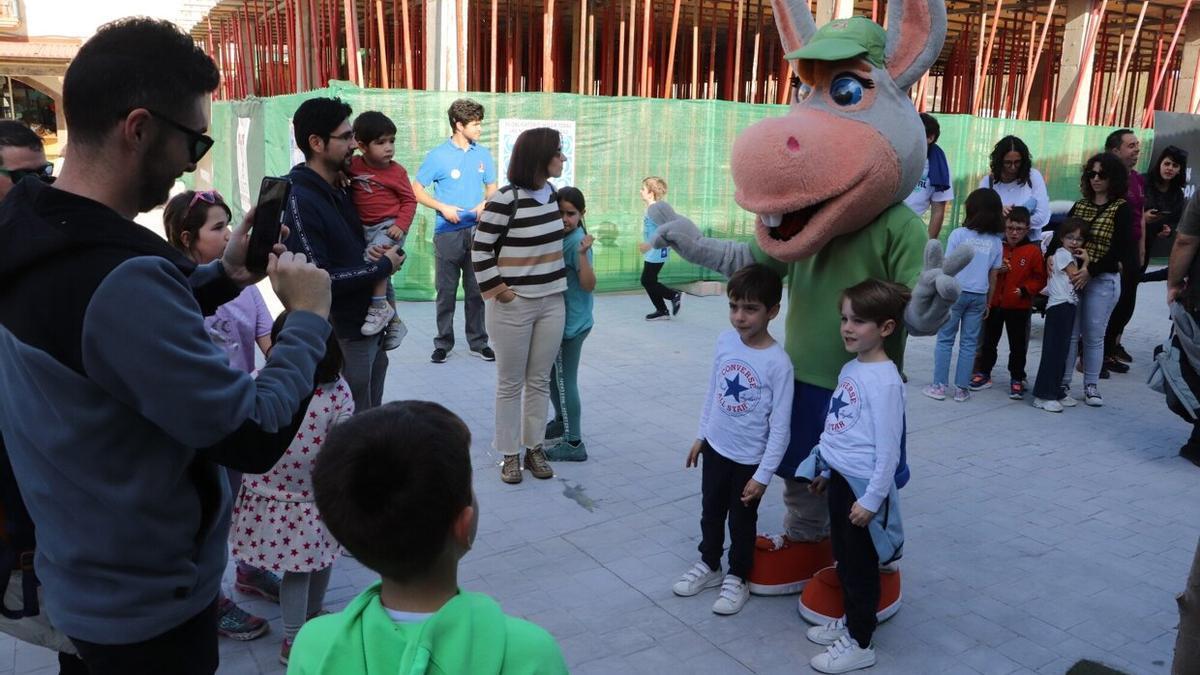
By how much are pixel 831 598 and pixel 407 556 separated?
238cm

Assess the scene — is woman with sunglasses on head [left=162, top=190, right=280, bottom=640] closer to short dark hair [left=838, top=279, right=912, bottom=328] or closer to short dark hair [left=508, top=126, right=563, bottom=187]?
short dark hair [left=508, top=126, right=563, bottom=187]

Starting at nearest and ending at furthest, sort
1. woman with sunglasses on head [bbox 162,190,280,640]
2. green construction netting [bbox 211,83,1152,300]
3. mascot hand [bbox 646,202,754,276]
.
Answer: woman with sunglasses on head [bbox 162,190,280,640] → mascot hand [bbox 646,202,754,276] → green construction netting [bbox 211,83,1152,300]

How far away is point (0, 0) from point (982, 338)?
28797 mm

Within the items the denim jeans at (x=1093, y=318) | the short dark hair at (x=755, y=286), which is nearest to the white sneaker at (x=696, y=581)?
the short dark hair at (x=755, y=286)

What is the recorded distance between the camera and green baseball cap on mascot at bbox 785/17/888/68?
3240mm

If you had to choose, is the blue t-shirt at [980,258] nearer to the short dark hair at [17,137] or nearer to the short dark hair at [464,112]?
the short dark hair at [464,112]

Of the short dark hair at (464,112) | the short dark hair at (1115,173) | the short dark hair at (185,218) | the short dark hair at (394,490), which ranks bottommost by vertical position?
the short dark hair at (394,490)

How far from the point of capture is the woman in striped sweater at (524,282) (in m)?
4.55

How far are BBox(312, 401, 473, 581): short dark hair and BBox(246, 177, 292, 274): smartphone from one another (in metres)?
0.72

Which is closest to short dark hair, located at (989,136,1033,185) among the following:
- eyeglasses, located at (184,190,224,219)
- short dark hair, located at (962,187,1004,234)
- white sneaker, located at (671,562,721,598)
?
short dark hair, located at (962,187,1004,234)

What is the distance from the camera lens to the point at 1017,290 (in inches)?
259

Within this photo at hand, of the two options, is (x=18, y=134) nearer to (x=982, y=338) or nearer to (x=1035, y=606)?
(x=1035, y=606)

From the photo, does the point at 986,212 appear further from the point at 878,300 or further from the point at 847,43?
the point at 878,300

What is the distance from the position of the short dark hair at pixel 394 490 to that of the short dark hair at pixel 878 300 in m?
1.98
